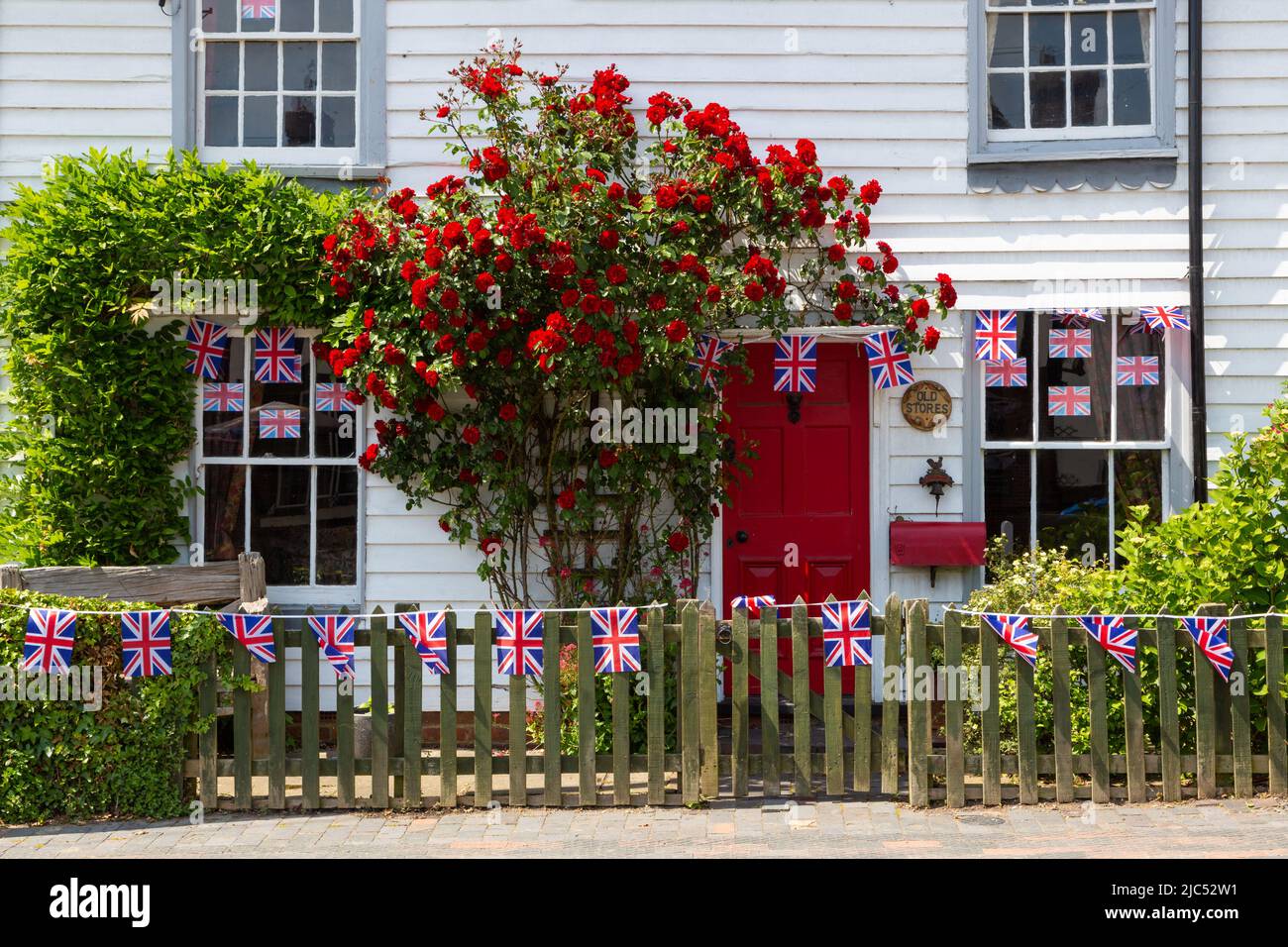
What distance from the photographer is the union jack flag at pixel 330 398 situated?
352 inches

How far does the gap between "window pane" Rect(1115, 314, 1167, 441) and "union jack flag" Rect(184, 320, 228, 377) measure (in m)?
5.88

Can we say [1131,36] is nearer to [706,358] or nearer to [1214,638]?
[706,358]

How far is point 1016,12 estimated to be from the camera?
8992mm

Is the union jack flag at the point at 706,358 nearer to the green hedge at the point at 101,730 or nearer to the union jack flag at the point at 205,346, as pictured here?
the union jack flag at the point at 205,346

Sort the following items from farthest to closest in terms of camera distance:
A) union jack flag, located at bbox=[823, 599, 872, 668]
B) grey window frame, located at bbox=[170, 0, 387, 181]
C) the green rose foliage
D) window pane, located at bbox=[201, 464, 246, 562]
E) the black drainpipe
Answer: window pane, located at bbox=[201, 464, 246, 562] → grey window frame, located at bbox=[170, 0, 387, 181] → the black drainpipe → the green rose foliage → union jack flag, located at bbox=[823, 599, 872, 668]

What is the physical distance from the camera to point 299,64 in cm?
901

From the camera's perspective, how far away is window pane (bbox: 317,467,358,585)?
29.4ft

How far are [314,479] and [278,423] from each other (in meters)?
0.44

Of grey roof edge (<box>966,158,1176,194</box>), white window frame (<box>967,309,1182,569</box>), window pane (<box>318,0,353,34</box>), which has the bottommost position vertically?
white window frame (<box>967,309,1182,569</box>)

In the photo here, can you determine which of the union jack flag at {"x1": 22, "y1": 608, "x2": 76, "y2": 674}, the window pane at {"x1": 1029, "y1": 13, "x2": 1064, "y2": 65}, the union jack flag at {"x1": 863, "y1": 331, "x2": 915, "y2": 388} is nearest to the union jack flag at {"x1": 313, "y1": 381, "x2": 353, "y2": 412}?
the union jack flag at {"x1": 22, "y1": 608, "x2": 76, "y2": 674}

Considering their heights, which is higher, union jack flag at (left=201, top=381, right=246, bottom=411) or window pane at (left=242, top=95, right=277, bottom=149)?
window pane at (left=242, top=95, right=277, bottom=149)

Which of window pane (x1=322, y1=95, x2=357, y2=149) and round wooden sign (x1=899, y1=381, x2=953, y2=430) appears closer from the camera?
round wooden sign (x1=899, y1=381, x2=953, y2=430)

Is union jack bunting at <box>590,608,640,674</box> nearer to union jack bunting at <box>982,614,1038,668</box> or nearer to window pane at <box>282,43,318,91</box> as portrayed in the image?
union jack bunting at <box>982,614,1038,668</box>

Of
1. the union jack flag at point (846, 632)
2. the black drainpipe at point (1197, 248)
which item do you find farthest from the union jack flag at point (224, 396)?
the black drainpipe at point (1197, 248)
